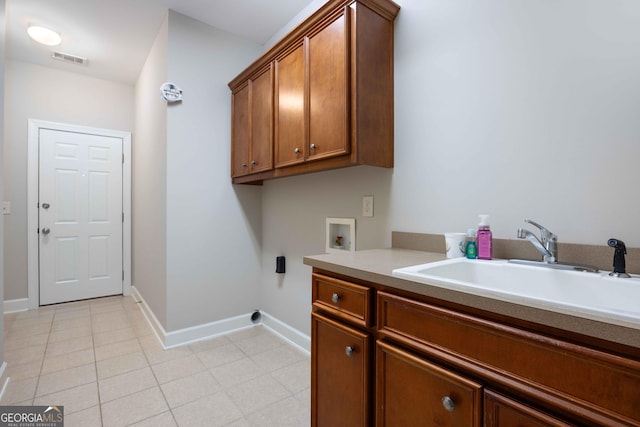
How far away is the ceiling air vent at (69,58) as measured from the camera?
9.79 feet

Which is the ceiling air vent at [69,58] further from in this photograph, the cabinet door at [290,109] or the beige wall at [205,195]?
the cabinet door at [290,109]

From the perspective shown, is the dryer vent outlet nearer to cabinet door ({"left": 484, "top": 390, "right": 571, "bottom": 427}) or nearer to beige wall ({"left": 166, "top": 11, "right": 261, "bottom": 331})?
beige wall ({"left": 166, "top": 11, "right": 261, "bottom": 331})

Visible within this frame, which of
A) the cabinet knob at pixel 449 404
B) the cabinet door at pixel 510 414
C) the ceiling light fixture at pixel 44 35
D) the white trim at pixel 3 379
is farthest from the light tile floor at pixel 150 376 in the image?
the ceiling light fixture at pixel 44 35

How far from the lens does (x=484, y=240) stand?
1174mm

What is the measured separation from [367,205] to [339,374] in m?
0.96

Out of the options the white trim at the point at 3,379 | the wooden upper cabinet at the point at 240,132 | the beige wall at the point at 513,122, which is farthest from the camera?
the wooden upper cabinet at the point at 240,132

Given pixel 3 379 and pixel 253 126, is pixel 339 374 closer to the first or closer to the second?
pixel 253 126

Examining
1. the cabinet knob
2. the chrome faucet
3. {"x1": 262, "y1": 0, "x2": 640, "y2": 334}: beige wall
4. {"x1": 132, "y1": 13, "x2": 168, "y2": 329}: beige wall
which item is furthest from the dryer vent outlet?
the chrome faucet

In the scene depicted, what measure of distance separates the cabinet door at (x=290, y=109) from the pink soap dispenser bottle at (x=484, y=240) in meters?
1.01

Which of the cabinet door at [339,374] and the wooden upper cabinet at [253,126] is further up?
the wooden upper cabinet at [253,126]

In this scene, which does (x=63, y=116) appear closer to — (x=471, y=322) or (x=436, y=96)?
(x=436, y=96)

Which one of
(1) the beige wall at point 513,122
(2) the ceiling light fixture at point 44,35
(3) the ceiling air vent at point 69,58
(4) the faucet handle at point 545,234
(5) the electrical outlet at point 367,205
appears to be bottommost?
(4) the faucet handle at point 545,234

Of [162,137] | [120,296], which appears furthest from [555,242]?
[120,296]

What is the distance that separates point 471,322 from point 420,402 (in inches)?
11.9
